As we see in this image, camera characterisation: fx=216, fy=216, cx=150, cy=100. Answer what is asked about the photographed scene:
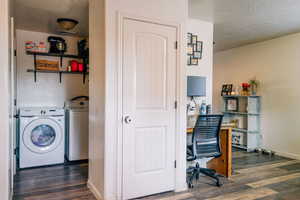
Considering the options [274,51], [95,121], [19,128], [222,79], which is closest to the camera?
[95,121]

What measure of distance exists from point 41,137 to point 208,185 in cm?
274

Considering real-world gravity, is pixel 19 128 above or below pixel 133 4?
below

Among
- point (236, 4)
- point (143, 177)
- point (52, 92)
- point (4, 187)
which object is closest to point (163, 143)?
point (143, 177)

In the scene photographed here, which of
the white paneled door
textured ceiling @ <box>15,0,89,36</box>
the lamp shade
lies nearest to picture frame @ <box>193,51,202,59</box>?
the lamp shade

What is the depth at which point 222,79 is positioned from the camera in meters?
5.86

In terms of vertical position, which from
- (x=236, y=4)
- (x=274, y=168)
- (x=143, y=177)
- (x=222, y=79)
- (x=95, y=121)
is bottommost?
(x=274, y=168)

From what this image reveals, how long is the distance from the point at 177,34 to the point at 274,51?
299cm

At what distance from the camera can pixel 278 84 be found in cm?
453

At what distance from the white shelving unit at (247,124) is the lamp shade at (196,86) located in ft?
6.38

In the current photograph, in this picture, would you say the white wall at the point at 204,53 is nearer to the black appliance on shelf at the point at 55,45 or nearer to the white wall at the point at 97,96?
the white wall at the point at 97,96

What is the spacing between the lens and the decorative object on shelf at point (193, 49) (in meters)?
3.56

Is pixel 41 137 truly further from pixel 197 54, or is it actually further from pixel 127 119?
pixel 197 54

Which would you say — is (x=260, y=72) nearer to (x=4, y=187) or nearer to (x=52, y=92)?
(x=52, y=92)

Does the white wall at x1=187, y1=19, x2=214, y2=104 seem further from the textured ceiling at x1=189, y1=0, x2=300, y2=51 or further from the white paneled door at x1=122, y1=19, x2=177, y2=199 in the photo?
the white paneled door at x1=122, y1=19, x2=177, y2=199
